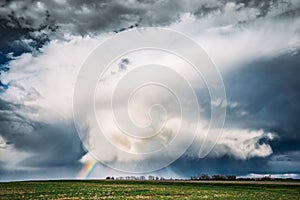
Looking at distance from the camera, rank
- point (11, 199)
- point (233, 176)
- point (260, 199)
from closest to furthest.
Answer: point (11, 199) < point (260, 199) < point (233, 176)

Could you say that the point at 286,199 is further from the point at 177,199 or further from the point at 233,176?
the point at 233,176

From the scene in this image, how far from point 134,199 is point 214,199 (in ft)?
32.3

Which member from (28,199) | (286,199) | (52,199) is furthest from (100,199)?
(286,199)

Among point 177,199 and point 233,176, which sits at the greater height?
point 233,176

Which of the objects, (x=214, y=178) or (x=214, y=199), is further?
(x=214, y=178)

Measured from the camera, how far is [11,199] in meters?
36.9

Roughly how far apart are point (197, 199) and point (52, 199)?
17.1m

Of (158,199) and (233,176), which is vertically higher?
(233,176)

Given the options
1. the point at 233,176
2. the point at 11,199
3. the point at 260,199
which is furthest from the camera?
the point at 233,176

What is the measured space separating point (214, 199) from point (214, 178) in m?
91.7

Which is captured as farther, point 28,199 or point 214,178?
point 214,178

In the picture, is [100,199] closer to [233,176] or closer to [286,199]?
[286,199]

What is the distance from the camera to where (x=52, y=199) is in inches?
1494

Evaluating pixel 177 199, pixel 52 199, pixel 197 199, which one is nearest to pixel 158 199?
pixel 177 199
